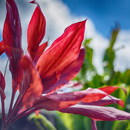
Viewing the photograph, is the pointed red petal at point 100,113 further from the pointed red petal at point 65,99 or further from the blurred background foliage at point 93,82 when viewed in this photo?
the blurred background foliage at point 93,82

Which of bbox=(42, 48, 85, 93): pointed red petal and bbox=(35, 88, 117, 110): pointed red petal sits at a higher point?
bbox=(42, 48, 85, 93): pointed red petal

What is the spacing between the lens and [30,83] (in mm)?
145

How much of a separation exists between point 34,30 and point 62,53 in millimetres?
40

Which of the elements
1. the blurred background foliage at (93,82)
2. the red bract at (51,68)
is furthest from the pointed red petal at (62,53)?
the blurred background foliage at (93,82)

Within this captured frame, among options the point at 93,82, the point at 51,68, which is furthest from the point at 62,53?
the point at 93,82

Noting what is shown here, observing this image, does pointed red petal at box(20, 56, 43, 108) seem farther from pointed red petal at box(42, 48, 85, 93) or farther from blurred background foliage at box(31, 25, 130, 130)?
blurred background foliage at box(31, 25, 130, 130)

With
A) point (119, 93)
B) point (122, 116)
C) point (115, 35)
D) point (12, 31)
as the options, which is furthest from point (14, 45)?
point (115, 35)

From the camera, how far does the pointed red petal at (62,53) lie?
0.17 meters

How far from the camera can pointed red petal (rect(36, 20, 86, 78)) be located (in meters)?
0.17

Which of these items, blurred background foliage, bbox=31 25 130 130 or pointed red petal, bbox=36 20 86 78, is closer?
pointed red petal, bbox=36 20 86 78

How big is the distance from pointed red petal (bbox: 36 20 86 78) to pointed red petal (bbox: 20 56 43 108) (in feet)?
0.08

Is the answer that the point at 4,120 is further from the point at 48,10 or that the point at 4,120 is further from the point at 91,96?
the point at 48,10

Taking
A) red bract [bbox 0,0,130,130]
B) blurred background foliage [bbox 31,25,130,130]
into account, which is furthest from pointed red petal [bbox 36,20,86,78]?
blurred background foliage [bbox 31,25,130,130]

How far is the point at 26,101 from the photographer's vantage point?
15 cm
